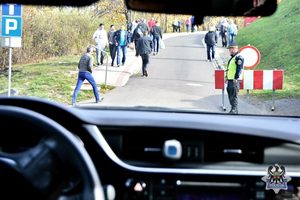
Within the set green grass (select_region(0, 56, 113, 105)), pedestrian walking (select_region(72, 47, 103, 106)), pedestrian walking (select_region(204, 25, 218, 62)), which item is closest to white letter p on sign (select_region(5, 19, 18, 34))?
green grass (select_region(0, 56, 113, 105))

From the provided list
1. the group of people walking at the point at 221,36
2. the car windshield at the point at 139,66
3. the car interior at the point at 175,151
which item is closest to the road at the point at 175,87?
the car windshield at the point at 139,66

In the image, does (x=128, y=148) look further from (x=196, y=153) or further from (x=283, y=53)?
(x=283, y=53)

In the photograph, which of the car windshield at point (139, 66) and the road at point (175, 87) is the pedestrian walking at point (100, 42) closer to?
the car windshield at point (139, 66)

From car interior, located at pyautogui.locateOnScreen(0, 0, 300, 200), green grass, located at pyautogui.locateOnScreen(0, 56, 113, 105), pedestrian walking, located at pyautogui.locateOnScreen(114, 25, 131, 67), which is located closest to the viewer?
car interior, located at pyautogui.locateOnScreen(0, 0, 300, 200)

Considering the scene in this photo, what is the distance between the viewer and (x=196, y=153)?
12.4 ft

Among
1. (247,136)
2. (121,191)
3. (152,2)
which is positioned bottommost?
(121,191)

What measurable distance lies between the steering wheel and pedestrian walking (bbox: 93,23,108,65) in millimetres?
20083

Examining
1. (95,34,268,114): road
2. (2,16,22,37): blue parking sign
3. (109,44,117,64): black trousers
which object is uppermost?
(2,16,22,37): blue parking sign

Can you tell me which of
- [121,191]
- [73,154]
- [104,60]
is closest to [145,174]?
[121,191]

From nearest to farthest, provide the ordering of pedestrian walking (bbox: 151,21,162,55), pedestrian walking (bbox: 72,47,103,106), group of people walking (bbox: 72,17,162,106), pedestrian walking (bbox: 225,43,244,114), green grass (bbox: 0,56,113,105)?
green grass (bbox: 0,56,113,105) → pedestrian walking (bbox: 225,43,244,114) → pedestrian walking (bbox: 72,47,103,106) → group of people walking (bbox: 72,17,162,106) → pedestrian walking (bbox: 151,21,162,55)

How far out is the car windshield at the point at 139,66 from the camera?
1465cm

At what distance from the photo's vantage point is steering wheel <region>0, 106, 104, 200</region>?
2787mm

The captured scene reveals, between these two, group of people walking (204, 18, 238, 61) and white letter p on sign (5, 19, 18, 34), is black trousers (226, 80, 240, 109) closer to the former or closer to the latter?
white letter p on sign (5, 19, 18, 34)

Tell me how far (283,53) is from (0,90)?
16.1m
